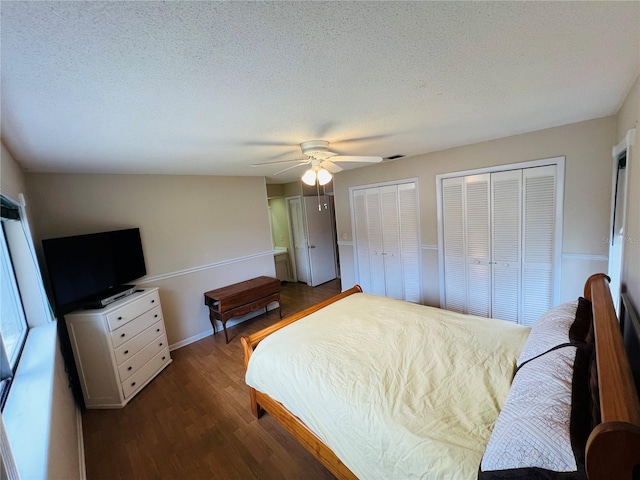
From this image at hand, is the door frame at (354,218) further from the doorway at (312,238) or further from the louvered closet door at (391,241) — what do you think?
the doorway at (312,238)

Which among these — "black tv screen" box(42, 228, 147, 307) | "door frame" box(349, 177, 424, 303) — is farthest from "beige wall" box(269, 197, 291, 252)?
"black tv screen" box(42, 228, 147, 307)

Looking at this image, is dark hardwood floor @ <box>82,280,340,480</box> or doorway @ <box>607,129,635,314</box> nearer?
dark hardwood floor @ <box>82,280,340,480</box>

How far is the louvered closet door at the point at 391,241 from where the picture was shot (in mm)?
3899

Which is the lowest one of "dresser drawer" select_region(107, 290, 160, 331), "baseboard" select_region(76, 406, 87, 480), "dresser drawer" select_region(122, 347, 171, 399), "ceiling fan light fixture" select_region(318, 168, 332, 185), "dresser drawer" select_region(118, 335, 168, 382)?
"baseboard" select_region(76, 406, 87, 480)

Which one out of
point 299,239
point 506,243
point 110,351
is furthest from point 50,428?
point 299,239

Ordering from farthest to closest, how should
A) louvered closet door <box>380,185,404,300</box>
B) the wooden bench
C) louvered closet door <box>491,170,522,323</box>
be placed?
louvered closet door <box>380,185,404,300</box> → the wooden bench → louvered closet door <box>491,170,522,323</box>

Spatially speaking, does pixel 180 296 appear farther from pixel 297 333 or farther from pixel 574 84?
pixel 574 84

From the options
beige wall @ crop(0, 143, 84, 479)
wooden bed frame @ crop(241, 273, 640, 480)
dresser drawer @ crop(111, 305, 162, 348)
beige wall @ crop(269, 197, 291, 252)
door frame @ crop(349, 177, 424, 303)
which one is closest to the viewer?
wooden bed frame @ crop(241, 273, 640, 480)

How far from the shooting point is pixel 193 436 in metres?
2.10

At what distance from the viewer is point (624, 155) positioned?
2.01 m

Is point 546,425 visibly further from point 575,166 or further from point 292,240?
point 292,240

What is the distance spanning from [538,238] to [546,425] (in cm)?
260

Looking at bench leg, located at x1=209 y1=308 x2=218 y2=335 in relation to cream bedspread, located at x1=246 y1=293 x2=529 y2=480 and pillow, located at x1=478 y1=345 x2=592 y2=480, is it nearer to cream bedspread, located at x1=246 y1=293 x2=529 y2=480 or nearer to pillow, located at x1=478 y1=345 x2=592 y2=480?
cream bedspread, located at x1=246 y1=293 x2=529 y2=480

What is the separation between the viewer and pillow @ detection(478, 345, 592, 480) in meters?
0.77
